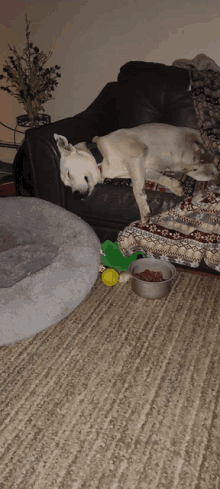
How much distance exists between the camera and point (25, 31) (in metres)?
3.22

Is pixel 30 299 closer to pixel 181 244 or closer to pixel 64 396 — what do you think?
pixel 64 396

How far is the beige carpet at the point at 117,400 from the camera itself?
39.4 inches

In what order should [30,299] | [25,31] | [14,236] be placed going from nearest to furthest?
[30,299]
[14,236]
[25,31]

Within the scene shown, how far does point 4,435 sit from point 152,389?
55 cm

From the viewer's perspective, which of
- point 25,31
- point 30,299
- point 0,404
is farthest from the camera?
point 25,31

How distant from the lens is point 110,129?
2.36 meters

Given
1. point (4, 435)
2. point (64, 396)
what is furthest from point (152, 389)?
point (4, 435)

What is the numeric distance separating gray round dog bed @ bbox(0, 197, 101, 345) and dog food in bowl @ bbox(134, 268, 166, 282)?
0.40 m

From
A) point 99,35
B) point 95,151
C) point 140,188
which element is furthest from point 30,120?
point 140,188

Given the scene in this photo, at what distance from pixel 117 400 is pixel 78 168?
46.2 inches

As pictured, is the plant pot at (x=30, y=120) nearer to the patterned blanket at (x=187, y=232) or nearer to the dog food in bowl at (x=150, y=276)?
the patterned blanket at (x=187, y=232)

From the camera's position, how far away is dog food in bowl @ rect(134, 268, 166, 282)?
66.9 inches

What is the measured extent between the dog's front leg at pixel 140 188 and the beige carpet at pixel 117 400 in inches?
18.9

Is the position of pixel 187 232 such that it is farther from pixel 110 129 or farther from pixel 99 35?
pixel 99 35
